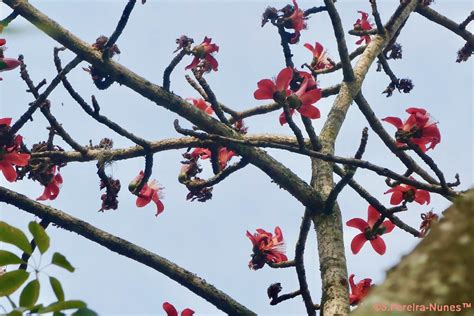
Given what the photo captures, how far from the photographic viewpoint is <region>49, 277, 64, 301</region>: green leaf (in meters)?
1.44

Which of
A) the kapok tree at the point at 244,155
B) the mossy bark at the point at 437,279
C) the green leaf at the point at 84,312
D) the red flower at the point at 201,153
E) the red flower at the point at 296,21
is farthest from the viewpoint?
the red flower at the point at 296,21

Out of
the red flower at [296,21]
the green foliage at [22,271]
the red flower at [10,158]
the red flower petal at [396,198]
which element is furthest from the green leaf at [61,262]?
the red flower at [296,21]

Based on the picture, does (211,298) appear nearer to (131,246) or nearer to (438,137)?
(131,246)

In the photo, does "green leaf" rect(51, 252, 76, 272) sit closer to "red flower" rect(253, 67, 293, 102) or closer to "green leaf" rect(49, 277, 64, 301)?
"green leaf" rect(49, 277, 64, 301)

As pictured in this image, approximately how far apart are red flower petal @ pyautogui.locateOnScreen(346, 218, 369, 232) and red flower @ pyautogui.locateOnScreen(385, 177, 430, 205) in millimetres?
271

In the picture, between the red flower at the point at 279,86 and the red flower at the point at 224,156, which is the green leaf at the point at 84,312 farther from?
the red flower at the point at 224,156

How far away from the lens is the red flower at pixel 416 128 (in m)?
3.67

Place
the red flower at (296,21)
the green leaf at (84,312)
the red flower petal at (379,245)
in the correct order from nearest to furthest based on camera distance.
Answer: the green leaf at (84,312)
the red flower petal at (379,245)
the red flower at (296,21)

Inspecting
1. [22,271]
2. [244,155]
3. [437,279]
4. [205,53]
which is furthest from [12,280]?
[205,53]

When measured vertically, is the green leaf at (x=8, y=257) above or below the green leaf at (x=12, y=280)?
above

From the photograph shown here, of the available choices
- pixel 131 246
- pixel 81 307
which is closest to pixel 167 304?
pixel 131 246

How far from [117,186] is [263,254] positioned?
0.89 metres

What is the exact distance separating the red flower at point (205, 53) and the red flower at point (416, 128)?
1.13 m

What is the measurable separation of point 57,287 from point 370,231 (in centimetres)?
248
